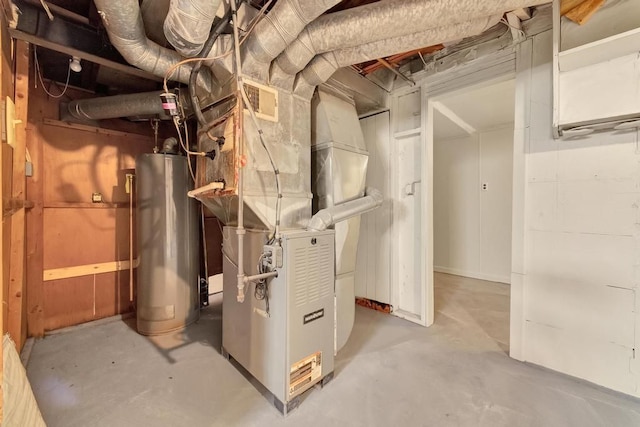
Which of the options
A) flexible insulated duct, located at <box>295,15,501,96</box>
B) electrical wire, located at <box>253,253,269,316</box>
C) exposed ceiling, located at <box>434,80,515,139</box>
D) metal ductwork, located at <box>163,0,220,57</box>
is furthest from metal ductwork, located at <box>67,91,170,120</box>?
exposed ceiling, located at <box>434,80,515,139</box>

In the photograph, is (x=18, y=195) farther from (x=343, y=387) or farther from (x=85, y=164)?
(x=343, y=387)

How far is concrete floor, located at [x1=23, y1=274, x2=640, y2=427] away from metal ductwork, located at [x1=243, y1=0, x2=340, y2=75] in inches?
85.5

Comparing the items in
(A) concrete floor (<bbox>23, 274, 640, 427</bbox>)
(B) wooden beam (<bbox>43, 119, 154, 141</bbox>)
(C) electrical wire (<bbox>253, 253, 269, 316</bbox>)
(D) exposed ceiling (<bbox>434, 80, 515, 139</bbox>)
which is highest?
(D) exposed ceiling (<bbox>434, 80, 515, 139</bbox>)

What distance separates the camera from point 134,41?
1653 mm

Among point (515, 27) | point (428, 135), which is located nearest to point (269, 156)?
point (428, 135)

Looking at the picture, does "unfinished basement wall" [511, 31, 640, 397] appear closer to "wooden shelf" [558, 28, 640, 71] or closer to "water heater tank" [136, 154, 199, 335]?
"wooden shelf" [558, 28, 640, 71]

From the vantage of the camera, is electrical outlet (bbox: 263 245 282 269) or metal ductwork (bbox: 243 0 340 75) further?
electrical outlet (bbox: 263 245 282 269)

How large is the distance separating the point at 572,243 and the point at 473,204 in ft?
9.81

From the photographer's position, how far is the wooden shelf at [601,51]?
5.25 feet

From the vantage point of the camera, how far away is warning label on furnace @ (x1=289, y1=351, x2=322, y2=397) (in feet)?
5.48

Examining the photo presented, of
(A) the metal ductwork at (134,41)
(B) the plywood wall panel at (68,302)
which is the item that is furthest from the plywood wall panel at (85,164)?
(A) the metal ductwork at (134,41)

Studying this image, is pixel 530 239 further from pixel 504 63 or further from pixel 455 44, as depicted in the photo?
pixel 455 44

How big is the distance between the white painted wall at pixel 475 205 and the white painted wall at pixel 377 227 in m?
2.50

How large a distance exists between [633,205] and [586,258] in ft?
1.38
